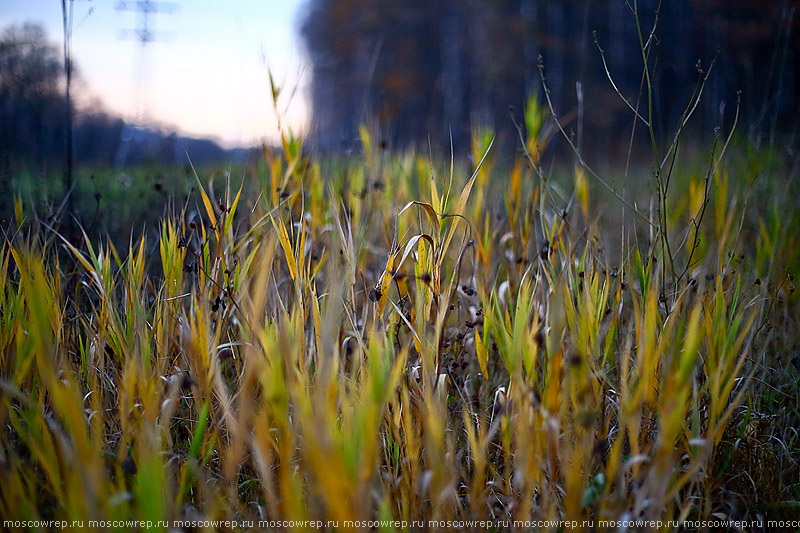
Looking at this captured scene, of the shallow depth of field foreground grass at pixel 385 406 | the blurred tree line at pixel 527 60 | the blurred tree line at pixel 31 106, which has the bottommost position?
the shallow depth of field foreground grass at pixel 385 406

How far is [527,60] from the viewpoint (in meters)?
12.3

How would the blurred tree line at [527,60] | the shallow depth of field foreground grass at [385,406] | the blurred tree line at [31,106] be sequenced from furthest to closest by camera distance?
the blurred tree line at [527,60]
the blurred tree line at [31,106]
the shallow depth of field foreground grass at [385,406]

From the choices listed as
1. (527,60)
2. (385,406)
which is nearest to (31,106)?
(385,406)

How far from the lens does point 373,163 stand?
2.36 metres

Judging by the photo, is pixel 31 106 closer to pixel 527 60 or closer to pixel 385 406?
pixel 385 406

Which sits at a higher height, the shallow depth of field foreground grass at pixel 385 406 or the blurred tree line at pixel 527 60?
the blurred tree line at pixel 527 60

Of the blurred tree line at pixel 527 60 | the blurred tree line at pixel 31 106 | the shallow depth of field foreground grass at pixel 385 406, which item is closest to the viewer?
the shallow depth of field foreground grass at pixel 385 406

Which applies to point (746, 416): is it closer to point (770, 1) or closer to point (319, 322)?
point (319, 322)

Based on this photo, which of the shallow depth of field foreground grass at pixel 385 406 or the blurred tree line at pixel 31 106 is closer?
the shallow depth of field foreground grass at pixel 385 406

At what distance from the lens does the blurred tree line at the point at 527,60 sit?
7891mm

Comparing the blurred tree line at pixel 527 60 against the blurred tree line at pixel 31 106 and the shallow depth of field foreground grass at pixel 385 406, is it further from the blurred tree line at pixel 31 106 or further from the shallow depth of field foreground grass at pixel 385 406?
the shallow depth of field foreground grass at pixel 385 406

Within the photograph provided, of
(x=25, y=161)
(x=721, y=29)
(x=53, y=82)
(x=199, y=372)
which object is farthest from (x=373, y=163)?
(x=721, y=29)

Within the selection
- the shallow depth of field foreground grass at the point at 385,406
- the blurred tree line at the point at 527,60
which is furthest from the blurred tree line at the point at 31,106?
the blurred tree line at the point at 527,60

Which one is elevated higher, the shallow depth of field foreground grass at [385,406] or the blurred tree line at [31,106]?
the blurred tree line at [31,106]
